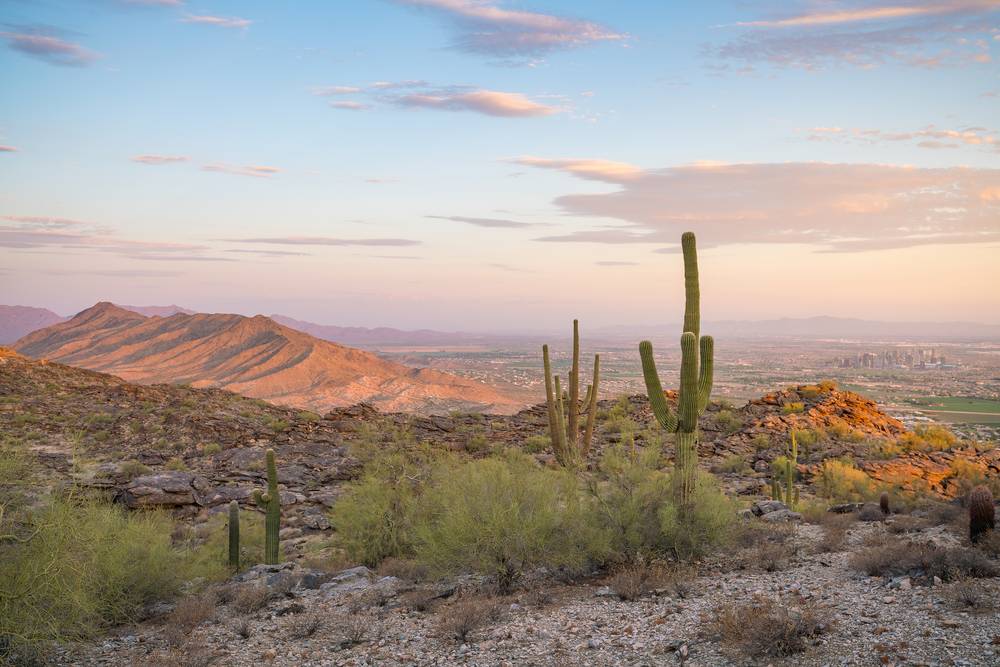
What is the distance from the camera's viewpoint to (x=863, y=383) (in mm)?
87625

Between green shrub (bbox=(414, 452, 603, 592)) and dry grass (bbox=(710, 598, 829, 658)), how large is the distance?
3273 millimetres

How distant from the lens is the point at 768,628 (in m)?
→ 8.03

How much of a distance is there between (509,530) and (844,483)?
1283 centimetres

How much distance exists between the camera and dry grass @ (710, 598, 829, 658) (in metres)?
7.84

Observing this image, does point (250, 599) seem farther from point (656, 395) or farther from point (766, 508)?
point (766, 508)

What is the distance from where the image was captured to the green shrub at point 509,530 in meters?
11.4

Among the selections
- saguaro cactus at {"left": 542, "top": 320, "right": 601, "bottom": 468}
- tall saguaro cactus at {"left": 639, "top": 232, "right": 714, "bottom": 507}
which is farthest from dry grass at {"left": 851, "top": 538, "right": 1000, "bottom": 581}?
saguaro cactus at {"left": 542, "top": 320, "right": 601, "bottom": 468}

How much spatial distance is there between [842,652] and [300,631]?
6930 mm

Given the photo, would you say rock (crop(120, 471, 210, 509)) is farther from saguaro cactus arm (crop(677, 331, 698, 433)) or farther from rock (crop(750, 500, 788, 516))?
rock (crop(750, 500, 788, 516))

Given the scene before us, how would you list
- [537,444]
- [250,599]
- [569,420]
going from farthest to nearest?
A: 1. [537,444]
2. [569,420]
3. [250,599]

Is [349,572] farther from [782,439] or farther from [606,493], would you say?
[782,439]

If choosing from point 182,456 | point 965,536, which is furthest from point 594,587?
point 182,456

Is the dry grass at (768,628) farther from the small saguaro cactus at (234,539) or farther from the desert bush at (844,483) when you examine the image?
the desert bush at (844,483)

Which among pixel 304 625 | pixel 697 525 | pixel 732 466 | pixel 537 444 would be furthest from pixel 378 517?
pixel 732 466
